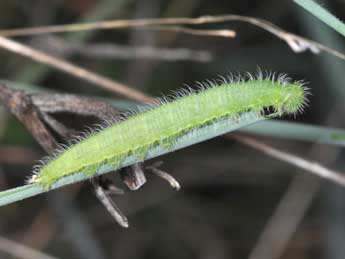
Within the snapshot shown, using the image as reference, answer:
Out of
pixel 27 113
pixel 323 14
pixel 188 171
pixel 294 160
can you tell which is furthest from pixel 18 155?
pixel 323 14

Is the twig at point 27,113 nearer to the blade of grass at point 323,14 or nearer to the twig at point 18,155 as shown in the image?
the blade of grass at point 323,14

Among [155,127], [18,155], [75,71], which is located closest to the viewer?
[155,127]

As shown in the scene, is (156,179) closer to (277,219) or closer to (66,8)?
(277,219)

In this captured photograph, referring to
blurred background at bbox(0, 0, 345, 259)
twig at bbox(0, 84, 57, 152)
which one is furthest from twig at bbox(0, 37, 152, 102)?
blurred background at bbox(0, 0, 345, 259)

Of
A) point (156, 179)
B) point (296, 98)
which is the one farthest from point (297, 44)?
point (156, 179)

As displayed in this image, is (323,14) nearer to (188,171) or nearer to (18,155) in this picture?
(188,171)

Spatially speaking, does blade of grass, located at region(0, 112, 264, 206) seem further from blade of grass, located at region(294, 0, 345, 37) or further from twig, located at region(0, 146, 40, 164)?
twig, located at region(0, 146, 40, 164)
